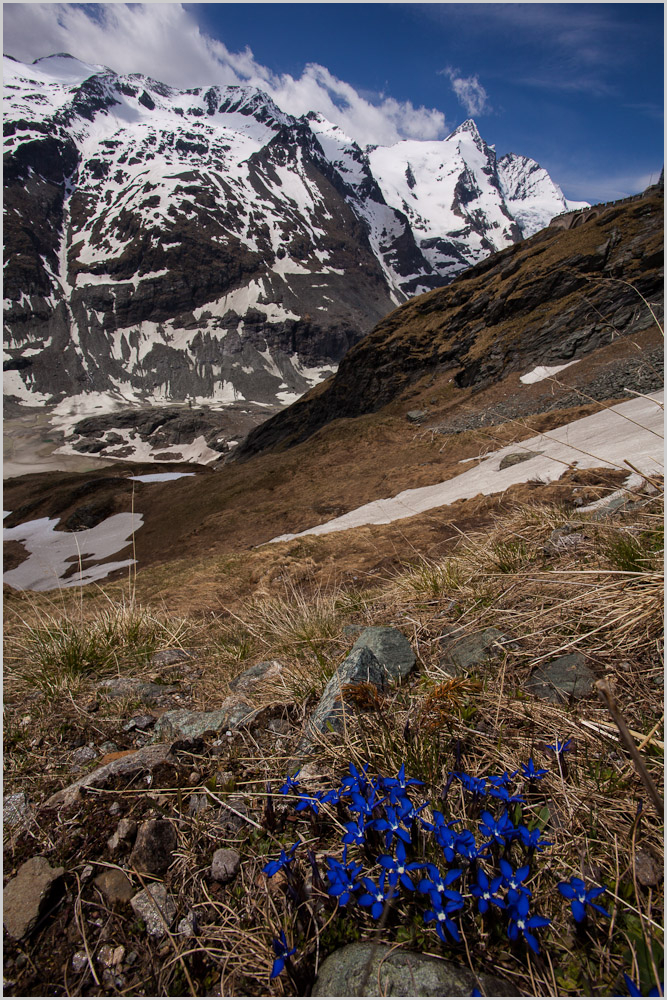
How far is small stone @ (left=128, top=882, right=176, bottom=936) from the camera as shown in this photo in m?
1.16

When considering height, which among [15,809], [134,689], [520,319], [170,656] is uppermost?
[520,319]

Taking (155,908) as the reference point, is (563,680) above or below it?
above

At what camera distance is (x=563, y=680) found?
5.57 ft

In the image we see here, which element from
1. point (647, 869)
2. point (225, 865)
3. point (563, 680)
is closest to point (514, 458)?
point (563, 680)

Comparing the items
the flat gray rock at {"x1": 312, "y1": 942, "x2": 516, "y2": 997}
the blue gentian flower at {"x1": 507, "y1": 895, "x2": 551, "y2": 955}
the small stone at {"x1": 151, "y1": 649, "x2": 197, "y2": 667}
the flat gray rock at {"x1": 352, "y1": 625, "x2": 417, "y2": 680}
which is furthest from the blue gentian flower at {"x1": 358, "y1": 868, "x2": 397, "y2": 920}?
the small stone at {"x1": 151, "y1": 649, "x2": 197, "y2": 667}

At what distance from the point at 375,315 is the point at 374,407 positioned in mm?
148666

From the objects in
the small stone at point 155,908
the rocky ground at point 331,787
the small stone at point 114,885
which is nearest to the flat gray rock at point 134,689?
the rocky ground at point 331,787

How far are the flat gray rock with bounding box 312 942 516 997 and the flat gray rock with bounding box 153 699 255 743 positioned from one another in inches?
40.0

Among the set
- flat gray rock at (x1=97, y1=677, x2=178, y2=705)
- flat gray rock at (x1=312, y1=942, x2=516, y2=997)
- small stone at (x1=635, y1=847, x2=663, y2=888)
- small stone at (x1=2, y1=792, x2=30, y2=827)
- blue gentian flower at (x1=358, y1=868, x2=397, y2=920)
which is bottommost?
flat gray rock at (x1=97, y1=677, x2=178, y2=705)

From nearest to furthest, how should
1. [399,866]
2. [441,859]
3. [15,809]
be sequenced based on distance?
1. [399,866]
2. [441,859]
3. [15,809]

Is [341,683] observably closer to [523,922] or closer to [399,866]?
[399,866]

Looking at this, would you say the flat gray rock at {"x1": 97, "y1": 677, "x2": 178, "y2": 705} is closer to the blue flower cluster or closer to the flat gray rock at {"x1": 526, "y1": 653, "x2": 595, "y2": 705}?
the blue flower cluster

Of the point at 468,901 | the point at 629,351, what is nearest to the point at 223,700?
the point at 468,901

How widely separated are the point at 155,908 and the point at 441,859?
77 centimetres
